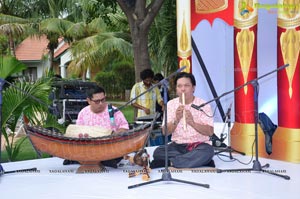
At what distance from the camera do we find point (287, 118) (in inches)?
199

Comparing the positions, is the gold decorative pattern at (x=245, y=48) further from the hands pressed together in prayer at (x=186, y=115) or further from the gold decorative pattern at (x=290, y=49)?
the hands pressed together in prayer at (x=186, y=115)

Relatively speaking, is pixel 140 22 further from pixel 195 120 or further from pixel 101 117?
pixel 195 120

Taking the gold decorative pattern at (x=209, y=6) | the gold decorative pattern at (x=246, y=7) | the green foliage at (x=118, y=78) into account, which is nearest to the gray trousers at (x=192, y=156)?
the gold decorative pattern at (x=246, y=7)

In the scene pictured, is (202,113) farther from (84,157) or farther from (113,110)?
(84,157)

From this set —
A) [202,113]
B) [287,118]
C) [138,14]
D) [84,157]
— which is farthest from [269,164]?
[138,14]

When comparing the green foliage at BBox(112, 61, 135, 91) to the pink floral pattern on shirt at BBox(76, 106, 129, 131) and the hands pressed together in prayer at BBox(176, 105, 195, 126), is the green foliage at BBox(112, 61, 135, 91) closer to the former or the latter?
the pink floral pattern on shirt at BBox(76, 106, 129, 131)

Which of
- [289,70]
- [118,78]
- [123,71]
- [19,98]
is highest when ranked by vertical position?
[289,70]

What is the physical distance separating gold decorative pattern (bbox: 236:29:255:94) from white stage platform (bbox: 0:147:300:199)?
3.92 ft

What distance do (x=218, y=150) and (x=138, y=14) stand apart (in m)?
2.91

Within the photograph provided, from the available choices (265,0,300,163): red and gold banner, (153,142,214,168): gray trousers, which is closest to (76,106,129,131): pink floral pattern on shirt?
(153,142,214,168): gray trousers

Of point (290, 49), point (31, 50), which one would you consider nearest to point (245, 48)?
point (290, 49)

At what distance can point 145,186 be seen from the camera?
396 cm

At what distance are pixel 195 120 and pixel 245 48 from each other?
1398mm

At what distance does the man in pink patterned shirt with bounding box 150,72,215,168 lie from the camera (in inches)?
173
